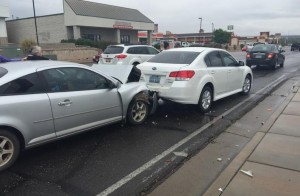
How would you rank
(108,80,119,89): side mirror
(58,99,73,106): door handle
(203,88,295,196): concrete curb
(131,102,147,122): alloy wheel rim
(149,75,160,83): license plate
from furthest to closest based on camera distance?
(149,75,160,83): license plate < (131,102,147,122): alloy wheel rim < (108,80,119,89): side mirror < (58,99,73,106): door handle < (203,88,295,196): concrete curb

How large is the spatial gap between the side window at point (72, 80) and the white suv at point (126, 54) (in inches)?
384

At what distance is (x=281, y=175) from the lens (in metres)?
4.20

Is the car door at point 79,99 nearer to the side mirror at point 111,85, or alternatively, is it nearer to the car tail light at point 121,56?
the side mirror at point 111,85

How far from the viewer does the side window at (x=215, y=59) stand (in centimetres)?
795

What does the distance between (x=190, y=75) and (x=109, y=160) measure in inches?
122

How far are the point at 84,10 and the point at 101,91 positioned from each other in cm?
4106

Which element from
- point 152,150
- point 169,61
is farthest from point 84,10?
point 152,150

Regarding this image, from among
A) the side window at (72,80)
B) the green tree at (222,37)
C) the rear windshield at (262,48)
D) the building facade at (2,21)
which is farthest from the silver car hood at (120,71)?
the green tree at (222,37)

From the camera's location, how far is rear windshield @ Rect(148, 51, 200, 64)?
7.47 meters

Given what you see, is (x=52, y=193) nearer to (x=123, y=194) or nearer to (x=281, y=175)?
(x=123, y=194)

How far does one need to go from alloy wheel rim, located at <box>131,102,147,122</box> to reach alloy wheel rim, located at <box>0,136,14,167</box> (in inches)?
104

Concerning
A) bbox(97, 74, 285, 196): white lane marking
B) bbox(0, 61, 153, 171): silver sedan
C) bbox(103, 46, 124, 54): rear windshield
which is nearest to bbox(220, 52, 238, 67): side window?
bbox(97, 74, 285, 196): white lane marking

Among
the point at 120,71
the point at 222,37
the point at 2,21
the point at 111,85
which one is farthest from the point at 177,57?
the point at 222,37

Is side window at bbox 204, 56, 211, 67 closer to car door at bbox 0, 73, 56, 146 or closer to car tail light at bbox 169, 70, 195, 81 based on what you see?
car tail light at bbox 169, 70, 195, 81
